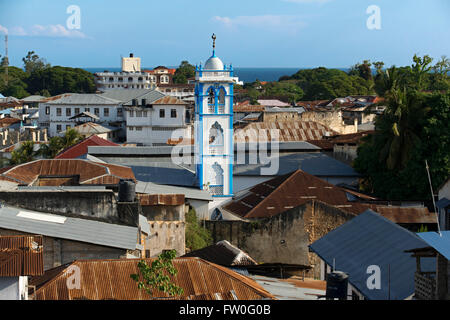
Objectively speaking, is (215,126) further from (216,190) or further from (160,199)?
(160,199)

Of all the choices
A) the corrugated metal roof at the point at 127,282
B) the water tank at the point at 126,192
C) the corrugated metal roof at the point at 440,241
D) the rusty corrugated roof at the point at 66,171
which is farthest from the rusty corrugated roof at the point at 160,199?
the corrugated metal roof at the point at 440,241

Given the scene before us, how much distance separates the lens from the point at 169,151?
35.1m

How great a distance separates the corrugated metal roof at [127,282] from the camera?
13820 millimetres

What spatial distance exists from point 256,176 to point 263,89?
82.8m

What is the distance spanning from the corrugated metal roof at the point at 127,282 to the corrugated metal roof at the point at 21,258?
1271 mm

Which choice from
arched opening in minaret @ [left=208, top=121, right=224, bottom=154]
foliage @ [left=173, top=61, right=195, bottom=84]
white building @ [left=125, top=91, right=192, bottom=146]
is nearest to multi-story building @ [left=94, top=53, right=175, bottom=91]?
foliage @ [left=173, top=61, right=195, bottom=84]

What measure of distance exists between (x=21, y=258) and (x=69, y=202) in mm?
7023

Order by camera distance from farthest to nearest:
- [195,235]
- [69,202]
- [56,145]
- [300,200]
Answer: [56,145] < [300,200] < [195,235] < [69,202]

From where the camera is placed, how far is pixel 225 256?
60.0 ft

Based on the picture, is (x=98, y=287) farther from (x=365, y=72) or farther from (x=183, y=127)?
(x=365, y=72)

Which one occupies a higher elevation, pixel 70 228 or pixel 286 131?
pixel 286 131

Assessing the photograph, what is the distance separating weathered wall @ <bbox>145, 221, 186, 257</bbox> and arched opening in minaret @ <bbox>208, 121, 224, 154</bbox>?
24.4ft

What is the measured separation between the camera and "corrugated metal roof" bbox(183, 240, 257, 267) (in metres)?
17.8

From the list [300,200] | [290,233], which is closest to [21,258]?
[290,233]
